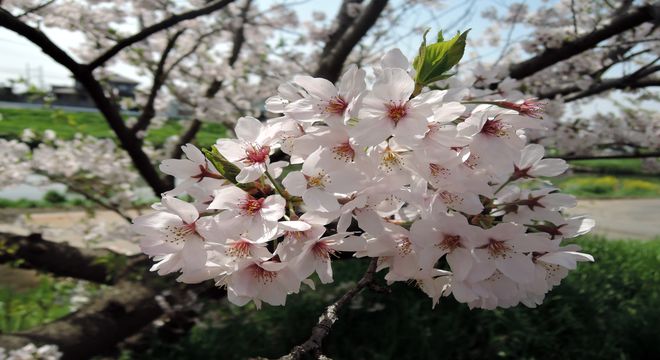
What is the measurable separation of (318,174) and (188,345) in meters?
2.22

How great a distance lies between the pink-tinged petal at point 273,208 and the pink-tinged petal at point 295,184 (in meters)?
0.02

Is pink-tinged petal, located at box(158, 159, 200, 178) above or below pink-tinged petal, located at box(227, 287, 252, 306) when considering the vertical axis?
above

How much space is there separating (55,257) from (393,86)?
98.1 inches

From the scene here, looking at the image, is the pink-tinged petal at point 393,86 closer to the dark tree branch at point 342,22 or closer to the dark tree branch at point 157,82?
the dark tree branch at point 157,82

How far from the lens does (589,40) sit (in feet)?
6.49

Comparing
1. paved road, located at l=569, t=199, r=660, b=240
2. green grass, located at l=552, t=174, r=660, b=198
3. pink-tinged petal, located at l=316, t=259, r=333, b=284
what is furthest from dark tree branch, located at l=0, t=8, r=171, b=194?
green grass, located at l=552, t=174, r=660, b=198

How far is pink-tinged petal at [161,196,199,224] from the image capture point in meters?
0.63

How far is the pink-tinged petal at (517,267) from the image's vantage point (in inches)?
25.1

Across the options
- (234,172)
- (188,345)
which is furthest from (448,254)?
(188,345)

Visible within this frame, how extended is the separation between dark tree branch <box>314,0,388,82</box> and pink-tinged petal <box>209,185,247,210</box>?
1.75m

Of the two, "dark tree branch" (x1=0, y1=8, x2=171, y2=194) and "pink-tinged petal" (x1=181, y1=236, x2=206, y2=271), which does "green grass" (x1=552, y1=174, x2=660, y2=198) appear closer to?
"dark tree branch" (x1=0, y1=8, x2=171, y2=194)

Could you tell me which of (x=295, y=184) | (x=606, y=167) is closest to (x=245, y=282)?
(x=295, y=184)

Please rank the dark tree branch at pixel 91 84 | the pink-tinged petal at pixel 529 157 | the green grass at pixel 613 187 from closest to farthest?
1. the pink-tinged petal at pixel 529 157
2. the dark tree branch at pixel 91 84
3. the green grass at pixel 613 187

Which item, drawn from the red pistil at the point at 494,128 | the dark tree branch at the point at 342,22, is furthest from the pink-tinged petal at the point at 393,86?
the dark tree branch at the point at 342,22
